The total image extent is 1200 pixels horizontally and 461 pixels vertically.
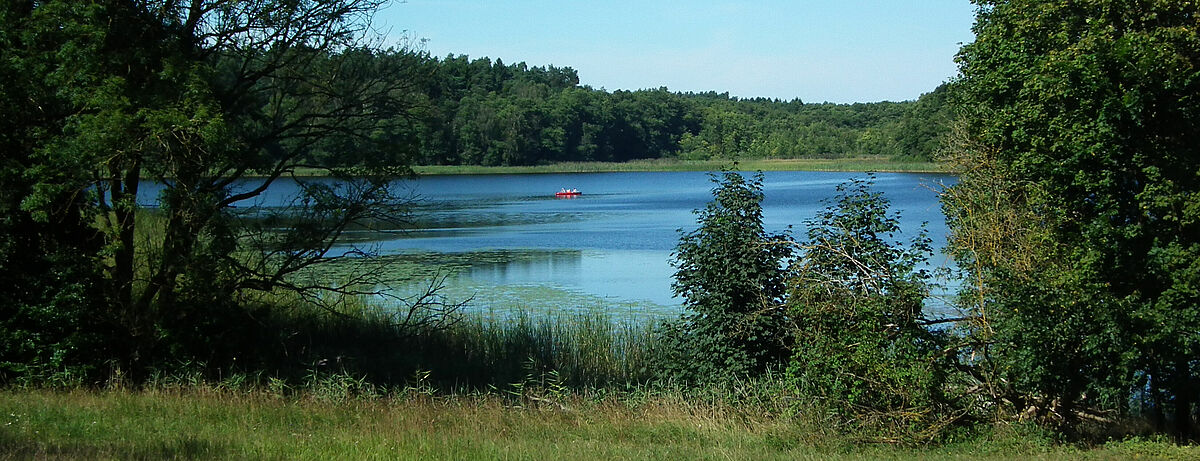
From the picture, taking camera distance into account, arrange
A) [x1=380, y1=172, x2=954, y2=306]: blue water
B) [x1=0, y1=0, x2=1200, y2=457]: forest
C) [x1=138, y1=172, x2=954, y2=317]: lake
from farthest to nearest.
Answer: [x1=380, y1=172, x2=954, y2=306]: blue water → [x1=138, y1=172, x2=954, y2=317]: lake → [x1=0, y1=0, x2=1200, y2=457]: forest

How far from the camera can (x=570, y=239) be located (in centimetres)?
4319

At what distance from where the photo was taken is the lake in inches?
1038

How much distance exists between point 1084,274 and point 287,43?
12.2 m

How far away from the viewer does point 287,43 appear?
625 inches

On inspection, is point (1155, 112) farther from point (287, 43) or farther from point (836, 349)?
point (287, 43)

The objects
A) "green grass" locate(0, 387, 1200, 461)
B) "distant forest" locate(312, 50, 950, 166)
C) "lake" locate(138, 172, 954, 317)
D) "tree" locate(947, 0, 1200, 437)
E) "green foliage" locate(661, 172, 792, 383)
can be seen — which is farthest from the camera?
"distant forest" locate(312, 50, 950, 166)

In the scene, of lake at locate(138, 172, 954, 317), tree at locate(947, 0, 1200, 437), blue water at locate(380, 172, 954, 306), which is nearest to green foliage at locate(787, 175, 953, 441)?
tree at locate(947, 0, 1200, 437)

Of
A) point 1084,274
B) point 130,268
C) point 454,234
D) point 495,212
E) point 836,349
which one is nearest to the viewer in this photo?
point 1084,274

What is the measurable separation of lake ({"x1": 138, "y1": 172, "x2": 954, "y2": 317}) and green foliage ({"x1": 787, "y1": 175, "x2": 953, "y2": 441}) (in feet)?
7.83

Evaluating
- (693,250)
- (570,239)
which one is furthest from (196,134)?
(570,239)

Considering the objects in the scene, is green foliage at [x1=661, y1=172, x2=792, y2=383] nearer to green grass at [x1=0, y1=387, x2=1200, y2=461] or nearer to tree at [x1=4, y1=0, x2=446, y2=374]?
green grass at [x1=0, y1=387, x2=1200, y2=461]

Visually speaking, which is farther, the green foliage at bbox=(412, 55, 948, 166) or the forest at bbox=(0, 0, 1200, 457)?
the green foliage at bbox=(412, 55, 948, 166)

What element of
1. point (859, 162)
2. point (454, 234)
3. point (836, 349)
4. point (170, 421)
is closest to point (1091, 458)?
point (836, 349)

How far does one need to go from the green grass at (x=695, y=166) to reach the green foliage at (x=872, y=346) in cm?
9035
